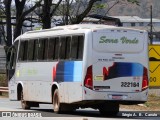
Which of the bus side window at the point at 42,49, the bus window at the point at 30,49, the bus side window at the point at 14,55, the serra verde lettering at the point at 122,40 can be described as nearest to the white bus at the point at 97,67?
the serra verde lettering at the point at 122,40

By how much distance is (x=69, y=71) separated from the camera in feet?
74.5

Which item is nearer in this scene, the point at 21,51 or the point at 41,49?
the point at 41,49

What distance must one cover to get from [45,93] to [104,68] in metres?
3.96

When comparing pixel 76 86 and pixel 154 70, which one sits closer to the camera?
pixel 76 86

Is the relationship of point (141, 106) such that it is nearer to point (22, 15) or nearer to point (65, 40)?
point (65, 40)

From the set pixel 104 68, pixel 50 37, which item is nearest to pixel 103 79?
pixel 104 68

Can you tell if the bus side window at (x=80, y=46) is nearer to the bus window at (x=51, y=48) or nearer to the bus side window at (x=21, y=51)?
the bus window at (x=51, y=48)

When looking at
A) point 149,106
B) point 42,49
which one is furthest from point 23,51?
point 149,106

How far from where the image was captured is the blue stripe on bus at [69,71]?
71.9 ft

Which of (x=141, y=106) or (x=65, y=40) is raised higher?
(x=65, y=40)

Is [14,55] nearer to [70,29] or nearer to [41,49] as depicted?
[41,49]

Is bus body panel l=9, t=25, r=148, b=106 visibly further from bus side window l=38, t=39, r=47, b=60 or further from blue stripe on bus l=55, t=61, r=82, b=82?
bus side window l=38, t=39, r=47, b=60

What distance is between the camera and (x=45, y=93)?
977 inches

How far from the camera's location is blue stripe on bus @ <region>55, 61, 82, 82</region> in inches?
862
